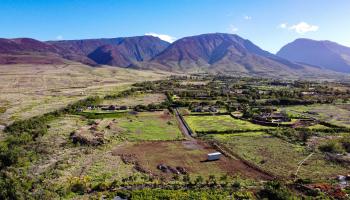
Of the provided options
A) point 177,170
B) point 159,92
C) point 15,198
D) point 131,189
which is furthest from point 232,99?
point 15,198

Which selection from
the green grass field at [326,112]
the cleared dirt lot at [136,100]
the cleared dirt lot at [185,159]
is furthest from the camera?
the cleared dirt lot at [136,100]

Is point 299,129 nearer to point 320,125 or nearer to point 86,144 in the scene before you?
point 320,125

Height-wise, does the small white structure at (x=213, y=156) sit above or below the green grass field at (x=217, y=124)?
above

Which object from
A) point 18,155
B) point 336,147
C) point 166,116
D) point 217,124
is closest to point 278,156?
point 336,147

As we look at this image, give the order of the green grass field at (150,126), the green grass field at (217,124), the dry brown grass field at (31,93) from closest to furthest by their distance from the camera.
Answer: the green grass field at (150,126)
the green grass field at (217,124)
the dry brown grass field at (31,93)

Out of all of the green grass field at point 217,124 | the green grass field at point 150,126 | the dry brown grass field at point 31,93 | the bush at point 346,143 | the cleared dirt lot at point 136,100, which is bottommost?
the dry brown grass field at point 31,93

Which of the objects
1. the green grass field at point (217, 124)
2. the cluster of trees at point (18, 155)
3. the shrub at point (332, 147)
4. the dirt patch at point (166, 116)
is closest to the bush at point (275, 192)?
the shrub at point (332, 147)

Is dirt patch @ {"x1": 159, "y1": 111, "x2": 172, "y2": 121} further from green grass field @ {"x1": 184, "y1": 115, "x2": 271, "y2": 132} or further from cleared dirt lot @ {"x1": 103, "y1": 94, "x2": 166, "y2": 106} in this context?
cleared dirt lot @ {"x1": 103, "y1": 94, "x2": 166, "y2": 106}

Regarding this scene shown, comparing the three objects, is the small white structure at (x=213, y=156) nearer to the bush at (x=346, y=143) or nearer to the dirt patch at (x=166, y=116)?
the bush at (x=346, y=143)
